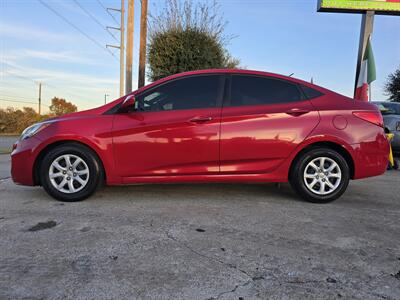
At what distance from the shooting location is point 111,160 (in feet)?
12.9

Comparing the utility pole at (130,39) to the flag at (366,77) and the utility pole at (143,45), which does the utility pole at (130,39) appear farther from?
the flag at (366,77)

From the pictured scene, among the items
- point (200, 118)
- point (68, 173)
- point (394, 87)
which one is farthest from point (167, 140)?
point (394, 87)

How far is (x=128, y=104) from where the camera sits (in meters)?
3.94

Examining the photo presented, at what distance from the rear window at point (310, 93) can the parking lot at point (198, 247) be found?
134 centimetres

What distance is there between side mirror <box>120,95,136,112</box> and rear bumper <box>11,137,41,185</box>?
108cm

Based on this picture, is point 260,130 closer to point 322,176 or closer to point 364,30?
point 322,176

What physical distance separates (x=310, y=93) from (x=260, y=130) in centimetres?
84

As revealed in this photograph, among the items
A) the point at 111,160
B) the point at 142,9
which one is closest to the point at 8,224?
the point at 111,160

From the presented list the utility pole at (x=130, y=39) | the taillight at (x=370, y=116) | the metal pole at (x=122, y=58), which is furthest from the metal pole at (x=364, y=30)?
the metal pole at (x=122, y=58)

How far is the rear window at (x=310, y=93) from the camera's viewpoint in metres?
4.14

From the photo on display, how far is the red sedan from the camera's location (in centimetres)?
393

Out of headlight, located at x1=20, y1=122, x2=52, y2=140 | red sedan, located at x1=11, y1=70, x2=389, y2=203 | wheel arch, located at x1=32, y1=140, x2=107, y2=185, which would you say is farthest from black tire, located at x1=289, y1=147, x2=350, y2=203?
headlight, located at x1=20, y1=122, x2=52, y2=140

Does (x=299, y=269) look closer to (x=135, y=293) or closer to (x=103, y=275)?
(x=135, y=293)

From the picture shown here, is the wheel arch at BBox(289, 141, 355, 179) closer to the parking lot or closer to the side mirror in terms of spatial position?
the parking lot
